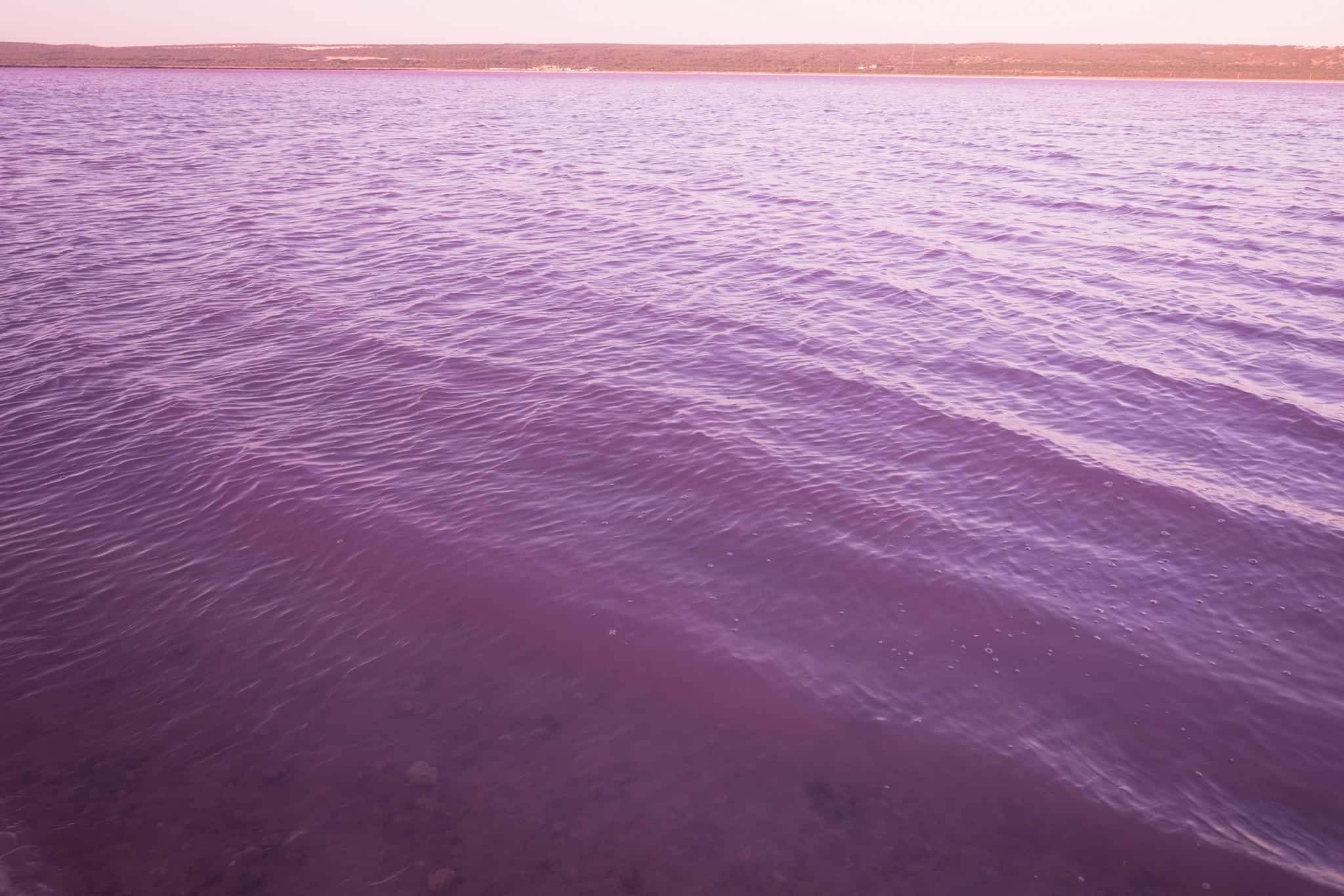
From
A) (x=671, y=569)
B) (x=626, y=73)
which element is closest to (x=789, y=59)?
(x=626, y=73)

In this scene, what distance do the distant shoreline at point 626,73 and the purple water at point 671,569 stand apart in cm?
10752

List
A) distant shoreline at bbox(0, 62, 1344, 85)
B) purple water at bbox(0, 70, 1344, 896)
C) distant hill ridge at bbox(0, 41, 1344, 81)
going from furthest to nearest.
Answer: distant hill ridge at bbox(0, 41, 1344, 81) < distant shoreline at bbox(0, 62, 1344, 85) < purple water at bbox(0, 70, 1344, 896)

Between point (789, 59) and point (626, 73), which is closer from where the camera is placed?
point (626, 73)

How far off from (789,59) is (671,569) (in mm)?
156690

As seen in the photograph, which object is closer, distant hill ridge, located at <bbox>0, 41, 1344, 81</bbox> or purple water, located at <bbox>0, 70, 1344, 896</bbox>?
purple water, located at <bbox>0, 70, 1344, 896</bbox>

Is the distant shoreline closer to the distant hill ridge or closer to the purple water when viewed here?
the distant hill ridge

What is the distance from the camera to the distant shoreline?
11044 cm

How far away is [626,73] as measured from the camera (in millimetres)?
131625

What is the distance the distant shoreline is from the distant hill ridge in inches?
30.3

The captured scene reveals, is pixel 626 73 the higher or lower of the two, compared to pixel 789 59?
lower

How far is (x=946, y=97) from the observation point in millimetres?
82688

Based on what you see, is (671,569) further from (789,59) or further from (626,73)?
(789,59)

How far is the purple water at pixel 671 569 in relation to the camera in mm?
6637

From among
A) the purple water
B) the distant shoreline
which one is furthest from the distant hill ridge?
the purple water
